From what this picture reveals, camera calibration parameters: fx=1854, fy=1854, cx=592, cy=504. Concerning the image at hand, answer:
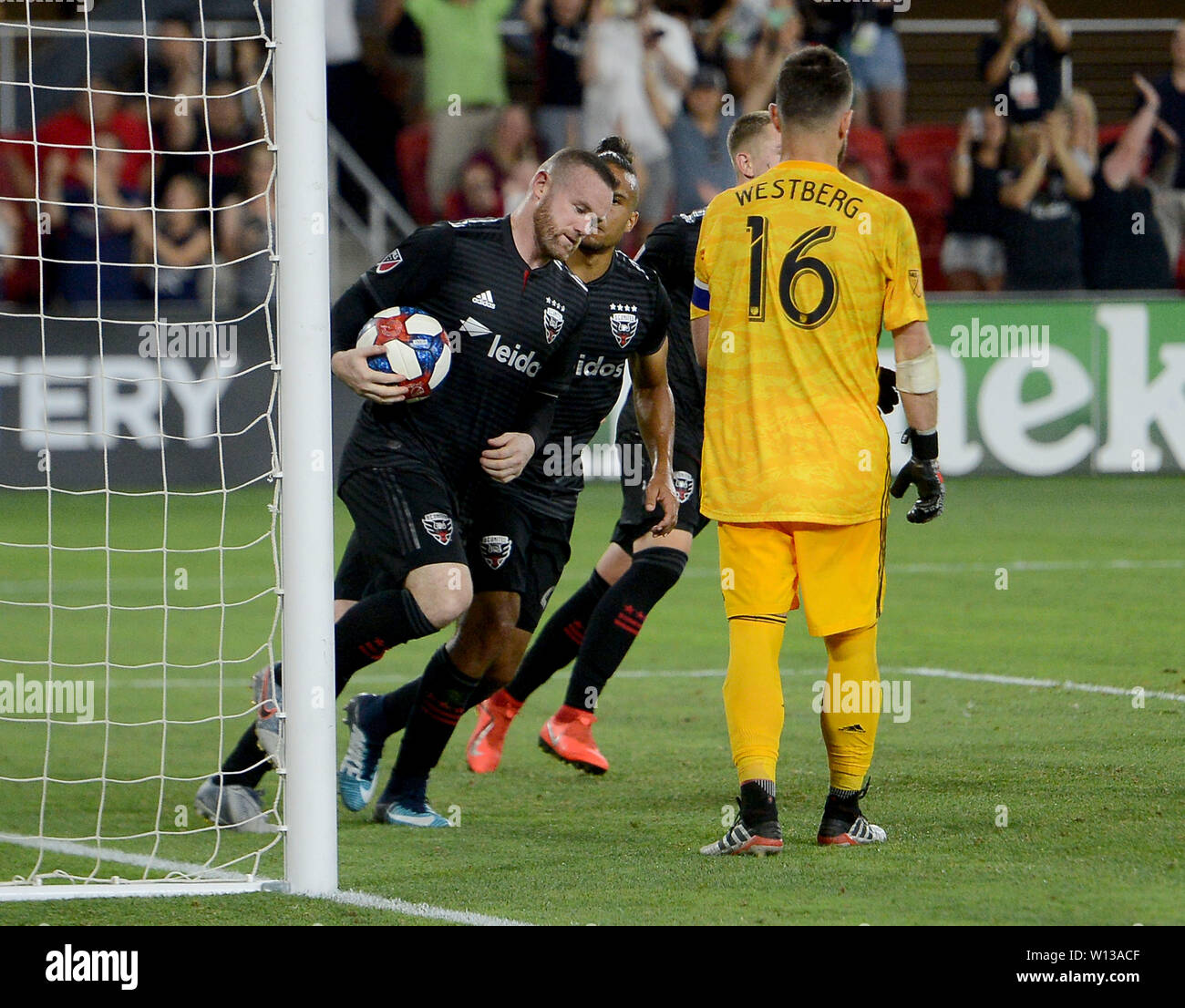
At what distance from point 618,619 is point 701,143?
973cm

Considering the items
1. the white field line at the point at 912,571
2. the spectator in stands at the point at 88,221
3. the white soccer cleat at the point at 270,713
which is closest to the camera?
the white soccer cleat at the point at 270,713

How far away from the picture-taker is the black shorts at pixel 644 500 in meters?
6.68

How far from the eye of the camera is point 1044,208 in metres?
15.7

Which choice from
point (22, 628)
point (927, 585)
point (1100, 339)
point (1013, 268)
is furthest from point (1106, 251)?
point (22, 628)

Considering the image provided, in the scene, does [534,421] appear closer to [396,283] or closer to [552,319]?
[552,319]

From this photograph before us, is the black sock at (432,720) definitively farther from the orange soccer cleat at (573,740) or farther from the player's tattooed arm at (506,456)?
the orange soccer cleat at (573,740)

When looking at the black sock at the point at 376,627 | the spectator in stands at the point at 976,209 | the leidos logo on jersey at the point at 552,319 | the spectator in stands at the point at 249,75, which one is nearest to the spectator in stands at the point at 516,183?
the spectator in stands at the point at 249,75

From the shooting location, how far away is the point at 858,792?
4.84 metres

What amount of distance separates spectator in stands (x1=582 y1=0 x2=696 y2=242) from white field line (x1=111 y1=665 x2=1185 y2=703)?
25.9 ft

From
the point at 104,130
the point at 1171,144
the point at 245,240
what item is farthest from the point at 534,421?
the point at 1171,144

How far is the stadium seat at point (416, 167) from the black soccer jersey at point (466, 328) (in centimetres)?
1060

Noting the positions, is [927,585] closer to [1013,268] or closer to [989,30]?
[1013,268]

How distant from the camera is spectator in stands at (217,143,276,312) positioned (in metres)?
13.9

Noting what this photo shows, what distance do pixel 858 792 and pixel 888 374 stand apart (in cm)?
115
